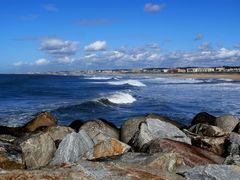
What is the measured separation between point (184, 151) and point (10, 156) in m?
2.68

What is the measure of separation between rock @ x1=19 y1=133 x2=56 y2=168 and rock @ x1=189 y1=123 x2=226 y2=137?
3.51m

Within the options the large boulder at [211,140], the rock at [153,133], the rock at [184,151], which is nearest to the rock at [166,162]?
the rock at [184,151]

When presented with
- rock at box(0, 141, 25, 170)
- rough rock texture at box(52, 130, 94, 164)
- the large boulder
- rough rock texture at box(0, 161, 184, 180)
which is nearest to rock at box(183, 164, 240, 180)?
rough rock texture at box(0, 161, 184, 180)

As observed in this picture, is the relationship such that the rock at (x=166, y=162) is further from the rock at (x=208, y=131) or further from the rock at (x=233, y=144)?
the rock at (x=208, y=131)

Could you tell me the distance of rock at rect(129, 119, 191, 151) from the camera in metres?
8.48

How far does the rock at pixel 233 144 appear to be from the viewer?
27.8 ft

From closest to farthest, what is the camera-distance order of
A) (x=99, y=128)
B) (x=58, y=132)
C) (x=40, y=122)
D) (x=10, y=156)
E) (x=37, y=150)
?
(x=10, y=156)
(x=37, y=150)
(x=58, y=132)
(x=99, y=128)
(x=40, y=122)

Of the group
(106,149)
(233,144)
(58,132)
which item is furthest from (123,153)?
(58,132)

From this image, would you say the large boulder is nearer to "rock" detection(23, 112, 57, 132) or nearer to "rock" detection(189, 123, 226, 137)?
"rock" detection(189, 123, 226, 137)

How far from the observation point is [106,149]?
7.54 metres

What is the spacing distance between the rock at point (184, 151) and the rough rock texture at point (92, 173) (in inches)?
71.5

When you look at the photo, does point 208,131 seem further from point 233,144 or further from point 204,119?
point 204,119

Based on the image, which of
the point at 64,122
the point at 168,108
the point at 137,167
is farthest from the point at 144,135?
the point at 168,108

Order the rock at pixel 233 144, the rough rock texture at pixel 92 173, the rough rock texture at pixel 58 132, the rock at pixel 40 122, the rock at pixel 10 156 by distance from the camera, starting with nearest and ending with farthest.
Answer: the rough rock texture at pixel 92 173 → the rock at pixel 10 156 → the rock at pixel 233 144 → the rough rock texture at pixel 58 132 → the rock at pixel 40 122
